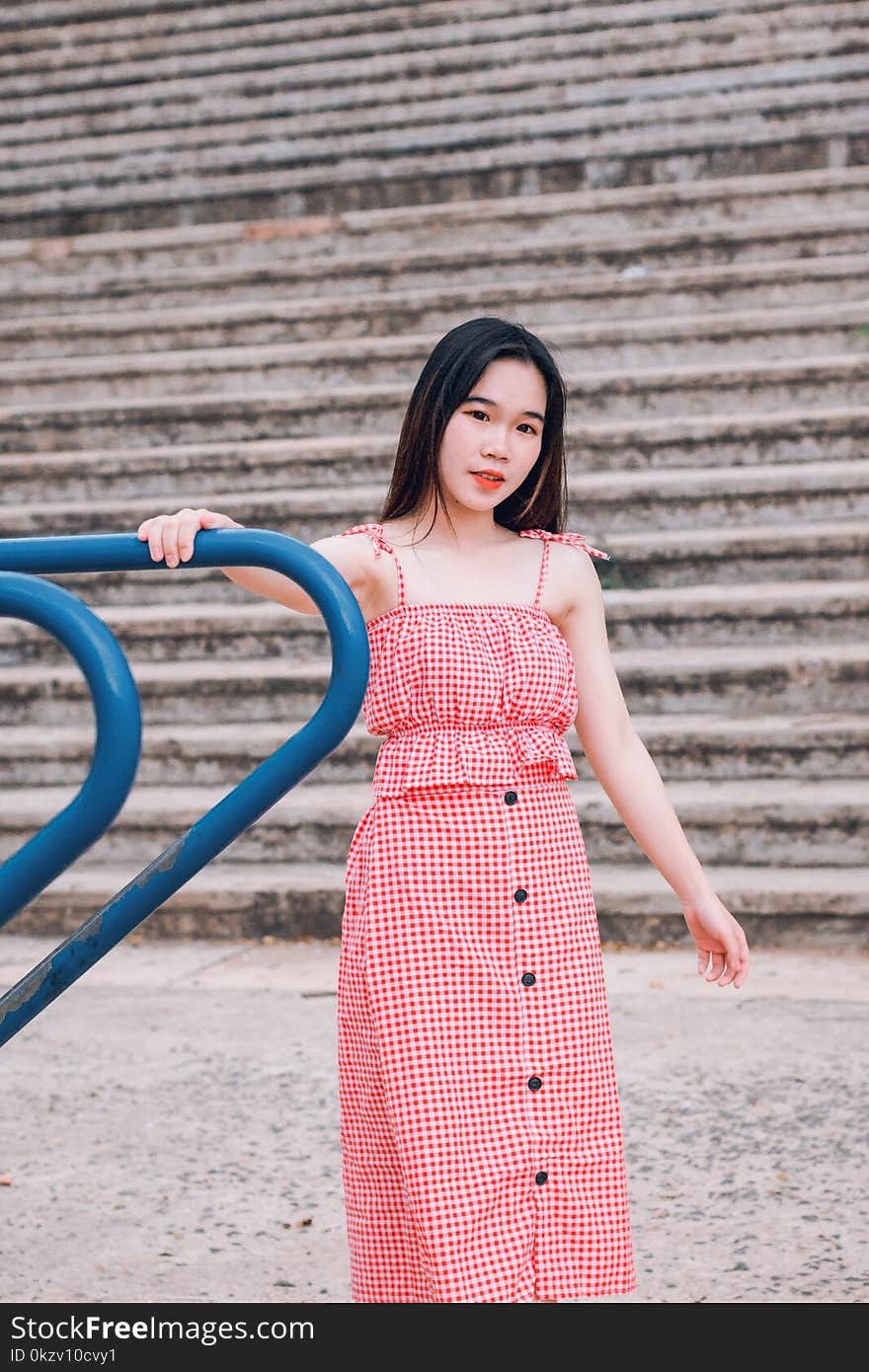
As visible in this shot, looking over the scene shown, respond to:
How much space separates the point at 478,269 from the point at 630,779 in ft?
17.0

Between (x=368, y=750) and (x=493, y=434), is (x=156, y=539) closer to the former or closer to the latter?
(x=493, y=434)

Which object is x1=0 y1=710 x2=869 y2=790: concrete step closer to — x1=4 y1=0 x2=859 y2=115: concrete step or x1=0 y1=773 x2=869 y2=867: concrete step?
x1=0 y1=773 x2=869 y2=867: concrete step

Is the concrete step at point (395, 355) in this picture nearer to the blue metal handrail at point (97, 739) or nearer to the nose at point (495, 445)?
the nose at point (495, 445)

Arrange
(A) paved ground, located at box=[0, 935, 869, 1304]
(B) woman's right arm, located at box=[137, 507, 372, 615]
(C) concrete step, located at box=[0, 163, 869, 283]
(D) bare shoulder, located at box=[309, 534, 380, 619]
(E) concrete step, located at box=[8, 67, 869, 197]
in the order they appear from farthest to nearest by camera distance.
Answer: (E) concrete step, located at box=[8, 67, 869, 197], (C) concrete step, located at box=[0, 163, 869, 283], (A) paved ground, located at box=[0, 935, 869, 1304], (D) bare shoulder, located at box=[309, 534, 380, 619], (B) woman's right arm, located at box=[137, 507, 372, 615]

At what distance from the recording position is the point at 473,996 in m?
1.85

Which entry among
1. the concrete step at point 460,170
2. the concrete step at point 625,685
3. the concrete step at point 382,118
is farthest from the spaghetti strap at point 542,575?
the concrete step at point 382,118

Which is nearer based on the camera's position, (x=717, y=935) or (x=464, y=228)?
(x=717, y=935)

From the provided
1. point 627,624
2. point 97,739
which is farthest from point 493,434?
point 627,624

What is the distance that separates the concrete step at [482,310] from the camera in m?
6.32

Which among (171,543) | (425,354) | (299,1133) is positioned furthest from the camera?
Result: (425,354)

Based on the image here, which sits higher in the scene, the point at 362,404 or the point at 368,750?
the point at 362,404

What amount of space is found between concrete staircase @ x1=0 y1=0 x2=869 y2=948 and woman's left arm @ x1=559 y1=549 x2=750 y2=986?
88.1 inches

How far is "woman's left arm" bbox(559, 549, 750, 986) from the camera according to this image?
6.58ft

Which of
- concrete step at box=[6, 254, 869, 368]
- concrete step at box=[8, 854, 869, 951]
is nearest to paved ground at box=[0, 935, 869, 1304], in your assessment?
concrete step at box=[8, 854, 869, 951]
